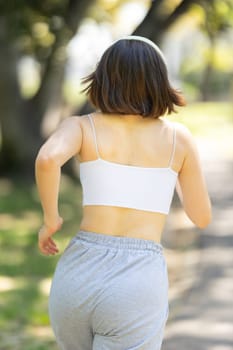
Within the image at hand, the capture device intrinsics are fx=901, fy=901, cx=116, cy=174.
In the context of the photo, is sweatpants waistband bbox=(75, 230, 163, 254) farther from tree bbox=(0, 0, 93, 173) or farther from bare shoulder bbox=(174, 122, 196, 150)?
tree bbox=(0, 0, 93, 173)

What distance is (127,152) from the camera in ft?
10.1

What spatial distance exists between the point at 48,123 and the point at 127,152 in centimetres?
1046

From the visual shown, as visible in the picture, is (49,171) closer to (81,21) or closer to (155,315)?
(155,315)

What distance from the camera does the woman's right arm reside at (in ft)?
10.4

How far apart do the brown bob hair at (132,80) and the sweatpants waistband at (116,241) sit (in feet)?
1.42

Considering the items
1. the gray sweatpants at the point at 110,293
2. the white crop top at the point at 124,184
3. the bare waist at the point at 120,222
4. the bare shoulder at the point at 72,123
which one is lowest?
the gray sweatpants at the point at 110,293

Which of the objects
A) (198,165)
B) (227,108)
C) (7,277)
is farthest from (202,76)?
(198,165)

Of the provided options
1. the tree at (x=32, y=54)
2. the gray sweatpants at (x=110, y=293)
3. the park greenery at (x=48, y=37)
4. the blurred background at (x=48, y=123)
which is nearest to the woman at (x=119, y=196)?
the gray sweatpants at (x=110, y=293)

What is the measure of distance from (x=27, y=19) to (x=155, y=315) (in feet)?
24.7

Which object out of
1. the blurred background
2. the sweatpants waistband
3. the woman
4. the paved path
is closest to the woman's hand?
the woman

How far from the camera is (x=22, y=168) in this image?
13484mm

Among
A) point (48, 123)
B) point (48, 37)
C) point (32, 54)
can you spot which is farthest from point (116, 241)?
point (48, 123)

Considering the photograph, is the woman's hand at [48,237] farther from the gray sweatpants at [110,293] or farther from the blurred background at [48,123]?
the blurred background at [48,123]

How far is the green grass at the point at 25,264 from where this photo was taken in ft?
20.4
